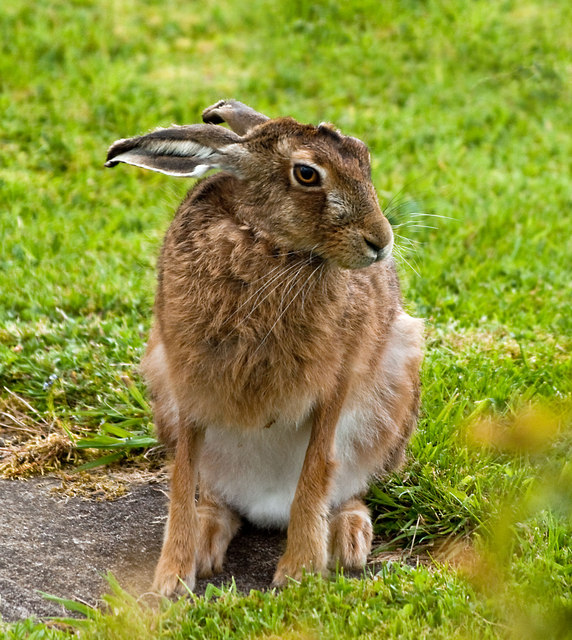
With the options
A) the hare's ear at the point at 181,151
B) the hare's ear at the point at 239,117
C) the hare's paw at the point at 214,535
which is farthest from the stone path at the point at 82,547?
the hare's ear at the point at 239,117

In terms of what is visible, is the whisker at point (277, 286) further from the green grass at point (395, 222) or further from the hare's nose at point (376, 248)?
the green grass at point (395, 222)

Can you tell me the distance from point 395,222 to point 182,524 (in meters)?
1.52

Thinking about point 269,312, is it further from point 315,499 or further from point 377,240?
point 315,499

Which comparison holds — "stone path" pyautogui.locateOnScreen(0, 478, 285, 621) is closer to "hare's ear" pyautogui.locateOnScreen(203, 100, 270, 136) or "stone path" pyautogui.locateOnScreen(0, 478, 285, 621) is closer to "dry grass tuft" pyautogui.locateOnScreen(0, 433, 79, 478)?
"dry grass tuft" pyautogui.locateOnScreen(0, 433, 79, 478)

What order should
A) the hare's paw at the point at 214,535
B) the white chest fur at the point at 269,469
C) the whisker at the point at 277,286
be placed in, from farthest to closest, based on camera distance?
the white chest fur at the point at 269,469
the hare's paw at the point at 214,535
the whisker at the point at 277,286

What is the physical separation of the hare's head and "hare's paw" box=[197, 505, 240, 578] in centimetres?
109

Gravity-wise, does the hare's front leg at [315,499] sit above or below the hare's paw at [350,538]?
above

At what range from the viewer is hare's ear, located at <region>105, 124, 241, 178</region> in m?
3.30

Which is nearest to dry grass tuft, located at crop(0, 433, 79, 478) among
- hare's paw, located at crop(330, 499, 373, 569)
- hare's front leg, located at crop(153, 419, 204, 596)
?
hare's front leg, located at crop(153, 419, 204, 596)

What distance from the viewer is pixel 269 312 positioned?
3.32 m

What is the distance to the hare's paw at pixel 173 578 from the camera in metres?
3.35

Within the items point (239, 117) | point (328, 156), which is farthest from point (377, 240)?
point (239, 117)

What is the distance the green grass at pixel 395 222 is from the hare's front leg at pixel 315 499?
0.25 metres

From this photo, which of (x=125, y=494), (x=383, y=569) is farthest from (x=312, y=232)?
(x=125, y=494)
